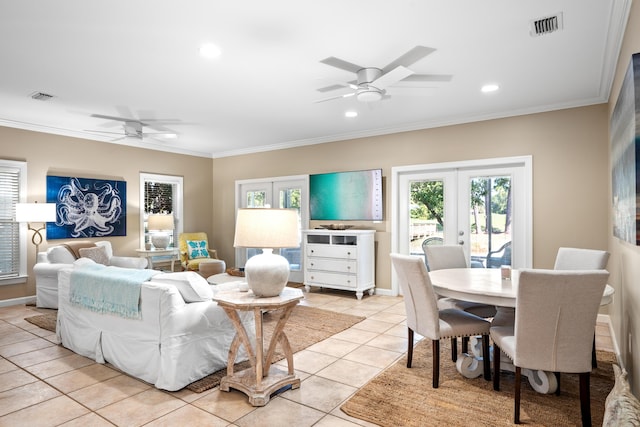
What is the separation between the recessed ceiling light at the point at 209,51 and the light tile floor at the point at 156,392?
8.34 ft

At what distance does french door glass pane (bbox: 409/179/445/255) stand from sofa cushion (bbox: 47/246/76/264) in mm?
4760

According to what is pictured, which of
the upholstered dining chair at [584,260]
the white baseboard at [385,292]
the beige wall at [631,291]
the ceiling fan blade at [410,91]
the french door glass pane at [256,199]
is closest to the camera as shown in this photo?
the beige wall at [631,291]

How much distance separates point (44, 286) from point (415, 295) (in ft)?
15.8

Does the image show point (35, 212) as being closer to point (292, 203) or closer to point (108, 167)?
point (108, 167)

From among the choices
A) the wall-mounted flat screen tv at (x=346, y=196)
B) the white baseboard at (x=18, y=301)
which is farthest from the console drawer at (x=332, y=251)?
the white baseboard at (x=18, y=301)

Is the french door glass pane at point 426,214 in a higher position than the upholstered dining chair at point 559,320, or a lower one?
higher

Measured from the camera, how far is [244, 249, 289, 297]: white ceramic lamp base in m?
2.52

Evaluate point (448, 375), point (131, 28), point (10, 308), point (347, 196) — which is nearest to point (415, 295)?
point (448, 375)

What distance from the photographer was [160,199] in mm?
7078

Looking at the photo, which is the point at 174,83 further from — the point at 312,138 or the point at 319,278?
the point at 319,278

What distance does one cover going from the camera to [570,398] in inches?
99.0

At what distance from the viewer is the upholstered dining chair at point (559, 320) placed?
6.69ft

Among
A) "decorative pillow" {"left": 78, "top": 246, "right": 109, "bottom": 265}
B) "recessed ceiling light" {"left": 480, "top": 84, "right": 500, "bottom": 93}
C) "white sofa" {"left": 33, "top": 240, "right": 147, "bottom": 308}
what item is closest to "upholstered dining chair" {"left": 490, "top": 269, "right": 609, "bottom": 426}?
"recessed ceiling light" {"left": 480, "top": 84, "right": 500, "bottom": 93}

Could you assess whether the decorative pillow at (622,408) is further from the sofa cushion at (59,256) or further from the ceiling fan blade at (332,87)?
the sofa cushion at (59,256)
